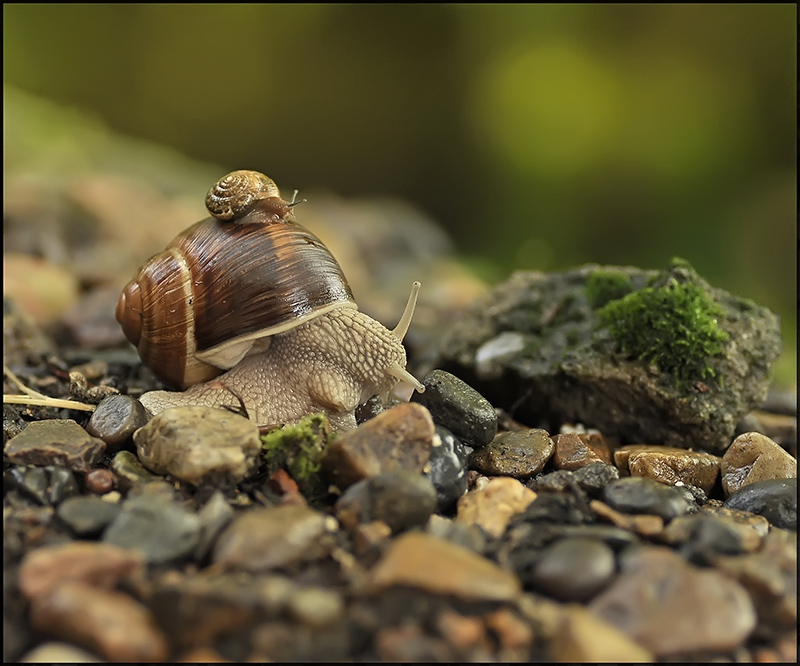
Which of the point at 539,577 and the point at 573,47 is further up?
the point at 573,47

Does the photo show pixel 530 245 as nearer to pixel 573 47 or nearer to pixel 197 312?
pixel 573 47

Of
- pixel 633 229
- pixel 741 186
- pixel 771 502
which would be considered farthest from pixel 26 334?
pixel 741 186

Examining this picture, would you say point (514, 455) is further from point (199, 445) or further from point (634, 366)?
point (199, 445)

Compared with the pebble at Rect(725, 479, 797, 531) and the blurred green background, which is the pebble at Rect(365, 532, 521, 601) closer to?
the pebble at Rect(725, 479, 797, 531)

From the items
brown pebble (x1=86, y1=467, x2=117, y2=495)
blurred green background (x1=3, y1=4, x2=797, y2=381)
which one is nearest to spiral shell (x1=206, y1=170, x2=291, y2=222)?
brown pebble (x1=86, y1=467, x2=117, y2=495)

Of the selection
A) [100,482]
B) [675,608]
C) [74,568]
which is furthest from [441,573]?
[100,482]

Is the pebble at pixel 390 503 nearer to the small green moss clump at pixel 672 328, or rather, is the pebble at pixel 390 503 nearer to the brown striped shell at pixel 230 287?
the brown striped shell at pixel 230 287
